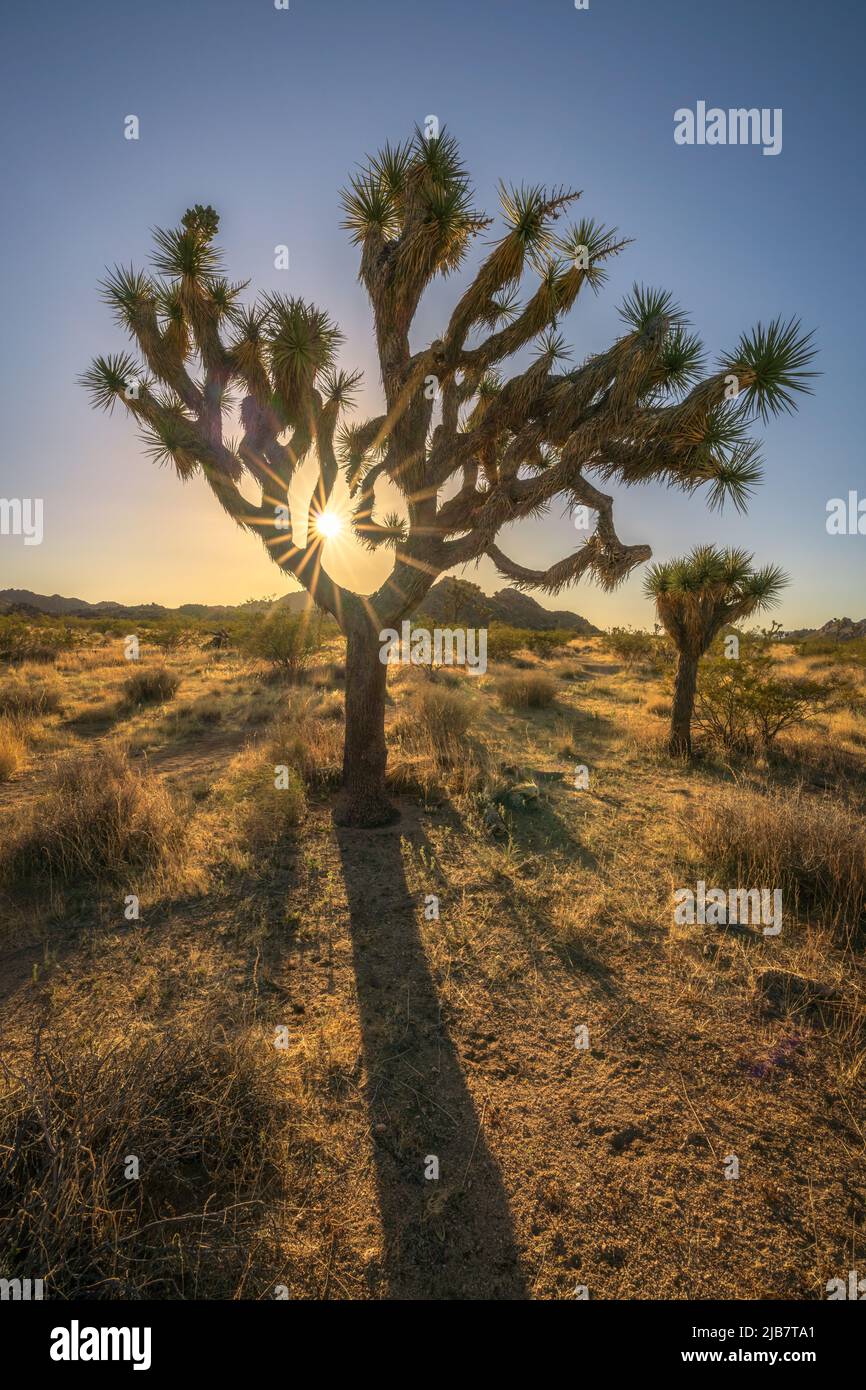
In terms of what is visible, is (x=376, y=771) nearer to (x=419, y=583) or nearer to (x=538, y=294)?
(x=419, y=583)

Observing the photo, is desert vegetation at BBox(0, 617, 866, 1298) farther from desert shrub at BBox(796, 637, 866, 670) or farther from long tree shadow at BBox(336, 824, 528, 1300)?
desert shrub at BBox(796, 637, 866, 670)

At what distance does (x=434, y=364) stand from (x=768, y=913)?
6.11 metres

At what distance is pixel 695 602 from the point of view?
8891 mm

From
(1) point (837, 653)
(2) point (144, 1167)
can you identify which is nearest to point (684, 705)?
(2) point (144, 1167)

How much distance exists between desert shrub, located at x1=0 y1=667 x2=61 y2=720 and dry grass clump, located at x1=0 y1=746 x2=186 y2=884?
716 cm

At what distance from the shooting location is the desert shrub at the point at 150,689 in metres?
13.9

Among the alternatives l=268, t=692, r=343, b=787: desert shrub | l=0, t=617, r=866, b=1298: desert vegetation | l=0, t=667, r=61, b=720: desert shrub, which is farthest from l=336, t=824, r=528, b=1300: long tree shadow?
l=0, t=667, r=61, b=720: desert shrub

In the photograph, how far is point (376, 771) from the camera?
635 centimetres

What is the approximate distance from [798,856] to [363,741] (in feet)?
14.7

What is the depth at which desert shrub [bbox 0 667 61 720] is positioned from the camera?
36.5 feet

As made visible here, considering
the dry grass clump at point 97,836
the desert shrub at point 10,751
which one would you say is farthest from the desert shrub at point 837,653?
the desert shrub at point 10,751

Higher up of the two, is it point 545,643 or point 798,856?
point 545,643

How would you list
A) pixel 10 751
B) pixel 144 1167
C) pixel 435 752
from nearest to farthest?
1. pixel 144 1167
2. pixel 10 751
3. pixel 435 752

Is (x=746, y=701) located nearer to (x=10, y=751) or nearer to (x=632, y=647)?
(x=10, y=751)
